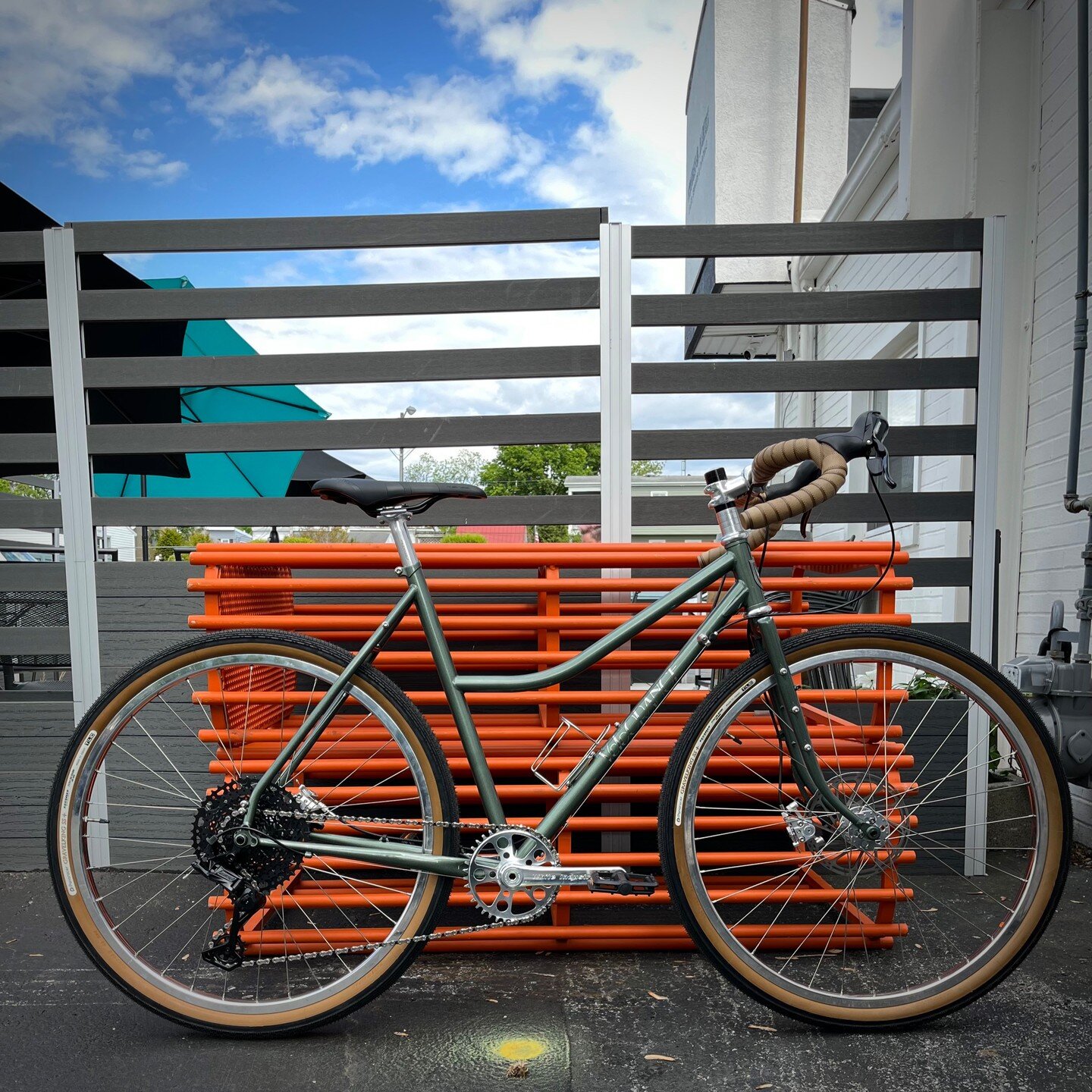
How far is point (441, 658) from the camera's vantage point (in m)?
1.86

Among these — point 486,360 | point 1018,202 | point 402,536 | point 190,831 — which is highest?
point 1018,202

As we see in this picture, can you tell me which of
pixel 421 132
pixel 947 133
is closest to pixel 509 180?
pixel 421 132

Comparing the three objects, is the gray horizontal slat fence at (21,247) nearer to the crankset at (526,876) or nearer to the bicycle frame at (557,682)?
the bicycle frame at (557,682)

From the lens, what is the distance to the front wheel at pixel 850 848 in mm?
1788

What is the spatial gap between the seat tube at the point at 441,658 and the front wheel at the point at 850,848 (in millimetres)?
418

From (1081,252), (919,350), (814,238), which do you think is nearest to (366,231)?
(814,238)

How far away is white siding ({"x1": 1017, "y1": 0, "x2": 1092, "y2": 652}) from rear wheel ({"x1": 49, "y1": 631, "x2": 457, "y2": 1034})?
2.77 meters

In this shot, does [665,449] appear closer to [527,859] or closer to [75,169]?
[527,859]

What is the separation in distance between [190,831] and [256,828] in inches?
29.1

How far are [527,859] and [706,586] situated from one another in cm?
74

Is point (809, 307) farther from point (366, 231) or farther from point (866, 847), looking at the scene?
point (866, 847)

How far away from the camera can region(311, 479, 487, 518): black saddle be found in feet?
5.91

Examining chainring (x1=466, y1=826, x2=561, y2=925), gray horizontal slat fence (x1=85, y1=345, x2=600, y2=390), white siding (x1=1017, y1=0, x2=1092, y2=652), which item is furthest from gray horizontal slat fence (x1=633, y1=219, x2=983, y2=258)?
chainring (x1=466, y1=826, x2=561, y2=925)

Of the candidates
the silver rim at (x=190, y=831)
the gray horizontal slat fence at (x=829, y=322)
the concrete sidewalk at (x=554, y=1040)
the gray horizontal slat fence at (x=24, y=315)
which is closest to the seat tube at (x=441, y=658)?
the silver rim at (x=190, y=831)
